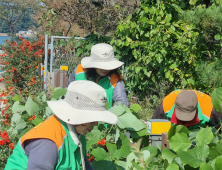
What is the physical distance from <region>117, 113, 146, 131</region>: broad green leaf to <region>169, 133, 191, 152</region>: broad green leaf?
704mm

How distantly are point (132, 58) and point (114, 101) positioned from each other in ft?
11.7

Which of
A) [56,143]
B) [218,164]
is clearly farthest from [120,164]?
[218,164]

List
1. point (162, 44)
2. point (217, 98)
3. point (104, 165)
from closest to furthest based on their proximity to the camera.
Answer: point (217, 98)
point (104, 165)
point (162, 44)

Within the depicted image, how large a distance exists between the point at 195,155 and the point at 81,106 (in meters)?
0.61

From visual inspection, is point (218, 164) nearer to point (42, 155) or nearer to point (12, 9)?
point (42, 155)

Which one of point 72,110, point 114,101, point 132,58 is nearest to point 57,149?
point 72,110

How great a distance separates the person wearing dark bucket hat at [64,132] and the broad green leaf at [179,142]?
336 millimetres

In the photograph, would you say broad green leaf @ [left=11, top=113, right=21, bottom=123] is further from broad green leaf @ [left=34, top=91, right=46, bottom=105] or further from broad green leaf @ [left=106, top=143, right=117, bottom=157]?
broad green leaf @ [left=106, top=143, right=117, bottom=157]

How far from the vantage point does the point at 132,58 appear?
6641 millimetres

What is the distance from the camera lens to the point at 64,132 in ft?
5.30

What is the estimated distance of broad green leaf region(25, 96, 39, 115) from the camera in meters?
2.76

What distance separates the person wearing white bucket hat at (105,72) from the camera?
3113mm

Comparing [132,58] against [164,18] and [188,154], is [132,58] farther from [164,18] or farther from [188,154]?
[188,154]

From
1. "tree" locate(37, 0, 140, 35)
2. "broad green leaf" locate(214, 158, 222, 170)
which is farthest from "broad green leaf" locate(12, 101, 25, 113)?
"tree" locate(37, 0, 140, 35)
